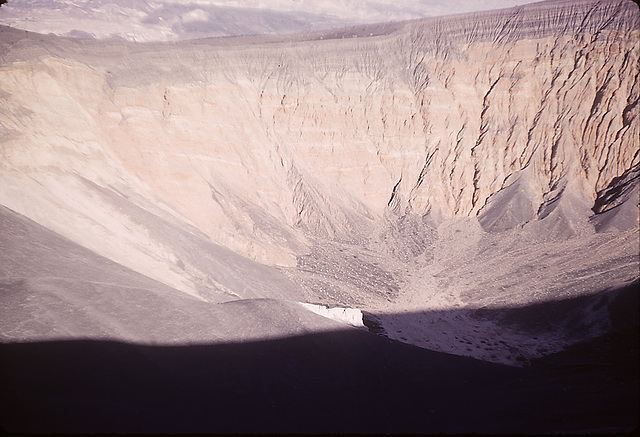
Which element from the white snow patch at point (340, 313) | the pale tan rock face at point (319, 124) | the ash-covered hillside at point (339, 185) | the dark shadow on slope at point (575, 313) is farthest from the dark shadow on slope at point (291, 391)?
the pale tan rock face at point (319, 124)

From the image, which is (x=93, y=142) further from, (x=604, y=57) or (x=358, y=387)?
(x=604, y=57)

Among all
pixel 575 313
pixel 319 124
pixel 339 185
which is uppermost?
pixel 319 124

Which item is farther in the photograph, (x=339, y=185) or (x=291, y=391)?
(x=339, y=185)

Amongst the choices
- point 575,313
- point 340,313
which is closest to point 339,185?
point 340,313

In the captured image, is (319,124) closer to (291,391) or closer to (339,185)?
(339,185)

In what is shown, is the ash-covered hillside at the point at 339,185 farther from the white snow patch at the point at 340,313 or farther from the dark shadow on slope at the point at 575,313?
the white snow patch at the point at 340,313

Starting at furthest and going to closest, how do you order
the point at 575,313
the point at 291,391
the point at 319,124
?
the point at 319,124, the point at 575,313, the point at 291,391
